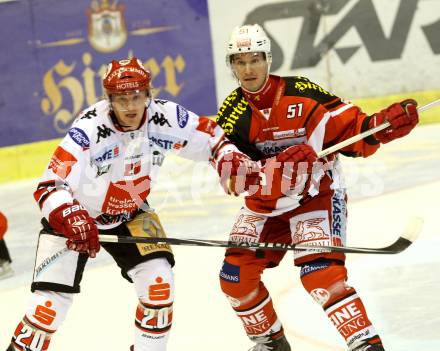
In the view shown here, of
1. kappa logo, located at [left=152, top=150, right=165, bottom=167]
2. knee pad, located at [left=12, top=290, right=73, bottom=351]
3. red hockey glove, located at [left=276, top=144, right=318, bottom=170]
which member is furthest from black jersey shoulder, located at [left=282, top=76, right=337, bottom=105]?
knee pad, located at [left=12, top=290, right=73, bottom=351]

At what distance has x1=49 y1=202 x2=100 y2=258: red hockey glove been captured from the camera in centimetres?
353

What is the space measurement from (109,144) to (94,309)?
1.53m

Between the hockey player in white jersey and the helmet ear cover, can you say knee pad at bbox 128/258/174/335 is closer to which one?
the hockey player in white jersey

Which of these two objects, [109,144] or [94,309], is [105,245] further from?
[94,309]

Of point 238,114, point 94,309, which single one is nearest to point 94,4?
point 94,309

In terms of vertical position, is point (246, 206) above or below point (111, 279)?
above

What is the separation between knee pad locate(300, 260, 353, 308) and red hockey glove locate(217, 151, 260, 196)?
40cm

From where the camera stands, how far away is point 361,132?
13.2 ft

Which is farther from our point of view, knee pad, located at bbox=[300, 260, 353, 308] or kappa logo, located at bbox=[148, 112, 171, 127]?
kappa logo, located at bbox=[148, 112, 171, 127]

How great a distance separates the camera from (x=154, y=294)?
148 inches

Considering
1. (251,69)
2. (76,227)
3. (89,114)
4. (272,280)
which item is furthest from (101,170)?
(272,280)

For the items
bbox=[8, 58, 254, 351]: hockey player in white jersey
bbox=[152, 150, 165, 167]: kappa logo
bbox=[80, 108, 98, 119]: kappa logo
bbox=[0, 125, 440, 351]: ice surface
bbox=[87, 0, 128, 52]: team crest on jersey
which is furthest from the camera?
bbox=[87, 0, 128, 52]: team crest on jersey

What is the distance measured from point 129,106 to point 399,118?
1.08 m

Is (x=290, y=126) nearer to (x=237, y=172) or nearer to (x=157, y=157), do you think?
(x=237, y=172)
